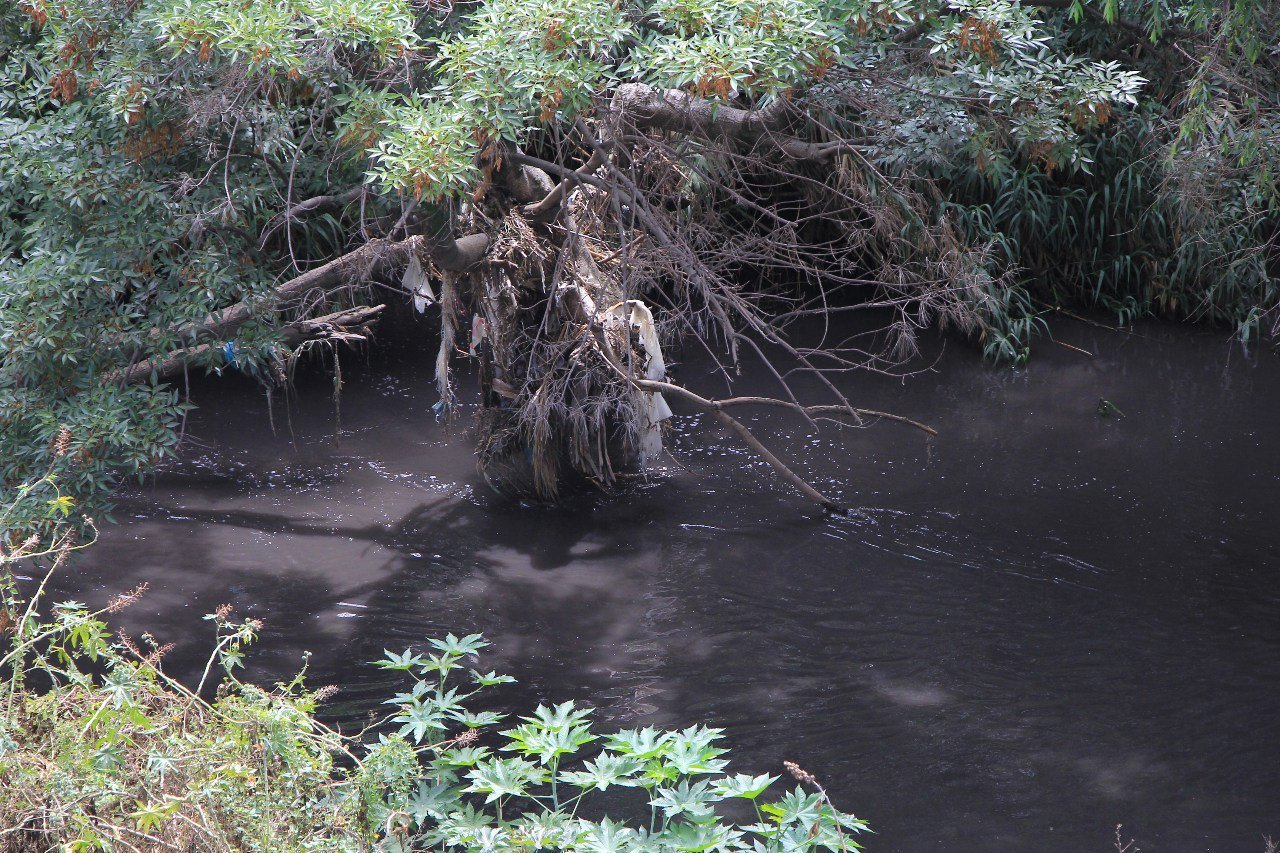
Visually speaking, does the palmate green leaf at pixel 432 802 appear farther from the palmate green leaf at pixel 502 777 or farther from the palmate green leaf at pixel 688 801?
the palmate green leaf at pixel 688 801

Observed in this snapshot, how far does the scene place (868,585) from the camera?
4.98 meters

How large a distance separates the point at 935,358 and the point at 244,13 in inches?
213

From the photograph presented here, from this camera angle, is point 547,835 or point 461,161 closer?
point 547,835

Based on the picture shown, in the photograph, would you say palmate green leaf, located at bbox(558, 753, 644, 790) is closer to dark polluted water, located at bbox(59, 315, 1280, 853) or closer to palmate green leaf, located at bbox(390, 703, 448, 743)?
palmate green leaf, located at bbox(390, 703, 448, 743)

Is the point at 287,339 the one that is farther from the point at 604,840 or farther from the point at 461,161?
the point at 604,840

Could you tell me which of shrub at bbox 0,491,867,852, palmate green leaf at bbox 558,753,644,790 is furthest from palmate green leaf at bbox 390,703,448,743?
palmate green leaf at bbox 558,753,644,790

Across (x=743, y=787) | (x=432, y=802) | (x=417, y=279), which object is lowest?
(x=432, y=802)

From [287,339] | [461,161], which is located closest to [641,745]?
[461,161]

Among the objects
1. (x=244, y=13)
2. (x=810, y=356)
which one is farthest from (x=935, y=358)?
(x=244, y=13)

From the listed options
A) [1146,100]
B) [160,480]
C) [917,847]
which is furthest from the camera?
[1146,100]

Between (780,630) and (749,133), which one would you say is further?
(749,133)

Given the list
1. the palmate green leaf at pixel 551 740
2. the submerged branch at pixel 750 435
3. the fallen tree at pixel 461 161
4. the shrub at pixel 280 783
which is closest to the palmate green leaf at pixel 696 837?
the shrub at pixel 280 783

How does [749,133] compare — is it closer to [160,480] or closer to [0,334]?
[0,334]

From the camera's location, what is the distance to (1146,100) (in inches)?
309
